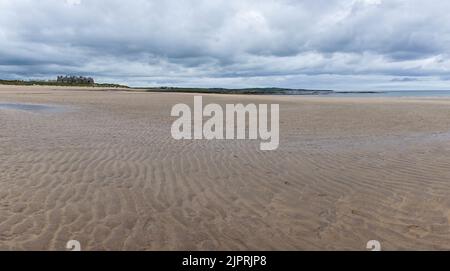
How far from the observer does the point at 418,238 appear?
195 inches

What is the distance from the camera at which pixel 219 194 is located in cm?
668

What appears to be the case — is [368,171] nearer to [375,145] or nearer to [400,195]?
[400,195]

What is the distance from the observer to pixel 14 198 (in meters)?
6.16

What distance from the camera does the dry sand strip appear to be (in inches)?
194

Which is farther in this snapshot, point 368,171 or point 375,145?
point 375,145

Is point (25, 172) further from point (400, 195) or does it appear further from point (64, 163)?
point (400, 195)

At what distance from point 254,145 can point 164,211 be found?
6.19m

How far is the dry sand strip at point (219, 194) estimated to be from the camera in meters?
4.92

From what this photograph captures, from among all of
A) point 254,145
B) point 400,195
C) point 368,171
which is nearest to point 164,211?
point 400,195
